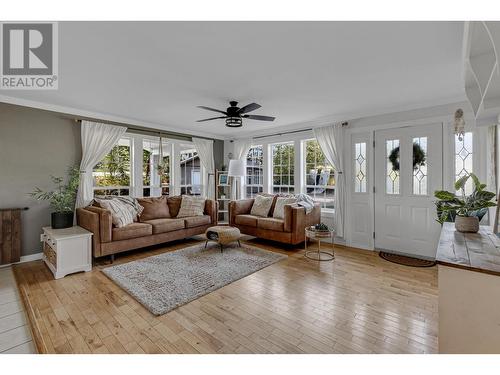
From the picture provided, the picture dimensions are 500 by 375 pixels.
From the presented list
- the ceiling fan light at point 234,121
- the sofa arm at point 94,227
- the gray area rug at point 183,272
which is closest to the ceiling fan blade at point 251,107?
the ceiling fan light at point 234,121

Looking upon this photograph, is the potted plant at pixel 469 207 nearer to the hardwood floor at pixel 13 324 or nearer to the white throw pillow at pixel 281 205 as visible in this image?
the white throw pillow at pixel 281 205

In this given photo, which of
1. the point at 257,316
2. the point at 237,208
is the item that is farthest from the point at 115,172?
the point at 257,316

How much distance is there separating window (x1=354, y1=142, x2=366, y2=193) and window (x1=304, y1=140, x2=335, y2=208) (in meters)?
0.48

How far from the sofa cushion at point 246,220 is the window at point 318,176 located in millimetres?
1389

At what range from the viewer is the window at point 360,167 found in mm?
4363

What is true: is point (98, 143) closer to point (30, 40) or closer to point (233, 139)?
point (30, 40)

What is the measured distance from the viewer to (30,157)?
3.67 m

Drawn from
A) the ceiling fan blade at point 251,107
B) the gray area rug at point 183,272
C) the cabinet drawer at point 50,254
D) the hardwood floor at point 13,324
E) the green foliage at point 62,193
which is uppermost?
the ceiling fan blade at point 251,107

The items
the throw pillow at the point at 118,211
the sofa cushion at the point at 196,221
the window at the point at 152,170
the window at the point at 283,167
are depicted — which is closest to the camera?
the throw pillow at the point at 118,211

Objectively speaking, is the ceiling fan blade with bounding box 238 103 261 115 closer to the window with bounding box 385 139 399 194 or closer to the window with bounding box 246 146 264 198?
the window with bounding box 385 139 399 194

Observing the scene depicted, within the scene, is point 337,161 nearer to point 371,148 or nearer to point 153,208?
point 371,148

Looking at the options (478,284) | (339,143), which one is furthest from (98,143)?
(478,284)

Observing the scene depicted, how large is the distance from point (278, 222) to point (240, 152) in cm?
255
